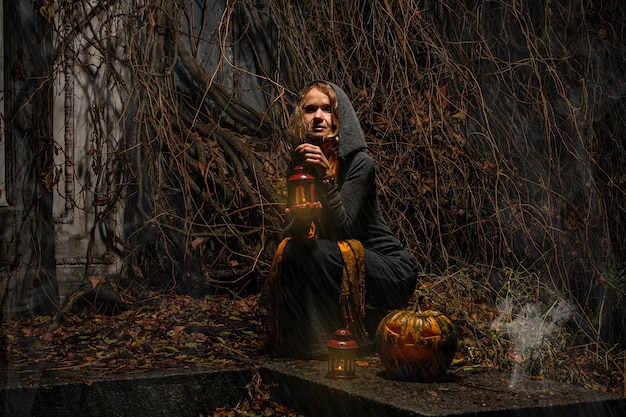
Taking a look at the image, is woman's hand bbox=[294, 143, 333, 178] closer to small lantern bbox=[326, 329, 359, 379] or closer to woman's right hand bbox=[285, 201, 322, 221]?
woman's right hand bbox=[285, 201, 322, 221]

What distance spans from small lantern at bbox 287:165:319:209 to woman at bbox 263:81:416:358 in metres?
0.04

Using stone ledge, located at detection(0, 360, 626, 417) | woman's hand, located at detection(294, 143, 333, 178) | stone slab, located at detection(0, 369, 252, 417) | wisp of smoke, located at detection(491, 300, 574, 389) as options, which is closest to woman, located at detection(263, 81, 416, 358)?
woman's hand, located at detection(294, 143, 333, 178)

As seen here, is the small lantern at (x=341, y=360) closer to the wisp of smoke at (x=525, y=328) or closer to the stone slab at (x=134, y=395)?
the stone slab at (x=134, y=395)

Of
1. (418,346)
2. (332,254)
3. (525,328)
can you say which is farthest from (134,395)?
(525,328)

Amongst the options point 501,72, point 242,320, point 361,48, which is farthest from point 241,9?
point 242,320

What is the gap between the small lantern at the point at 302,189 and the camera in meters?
3.84

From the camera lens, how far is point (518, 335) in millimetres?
4711

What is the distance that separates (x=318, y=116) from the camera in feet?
13.7

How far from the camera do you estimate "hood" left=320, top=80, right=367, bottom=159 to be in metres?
4.11

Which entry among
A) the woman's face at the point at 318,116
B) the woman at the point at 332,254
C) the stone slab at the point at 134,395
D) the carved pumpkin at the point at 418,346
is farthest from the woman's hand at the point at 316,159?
the stone slab at the point at 134,395

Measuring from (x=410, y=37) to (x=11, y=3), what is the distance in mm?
3141

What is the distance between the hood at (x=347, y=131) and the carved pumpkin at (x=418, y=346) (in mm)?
944

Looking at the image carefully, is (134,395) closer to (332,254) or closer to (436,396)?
(332,254)

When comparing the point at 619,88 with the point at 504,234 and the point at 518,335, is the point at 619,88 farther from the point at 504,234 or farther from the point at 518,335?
the point at 518,335
